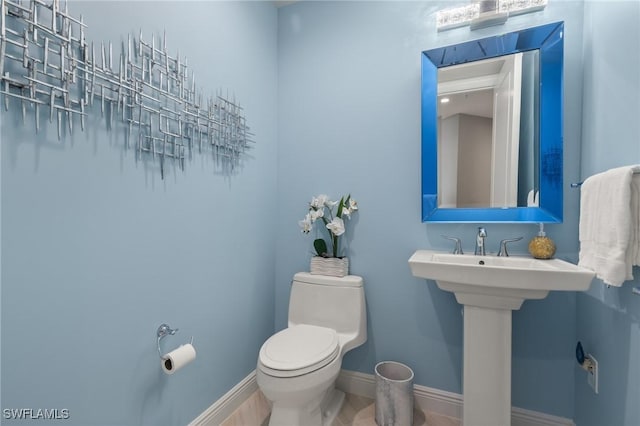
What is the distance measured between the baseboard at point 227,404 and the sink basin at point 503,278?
1175 millimetres

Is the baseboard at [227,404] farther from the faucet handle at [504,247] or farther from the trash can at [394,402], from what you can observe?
the faucet handle at [504,247]

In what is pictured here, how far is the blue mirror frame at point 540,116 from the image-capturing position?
1.40 m

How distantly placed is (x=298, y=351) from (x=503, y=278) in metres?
0.90

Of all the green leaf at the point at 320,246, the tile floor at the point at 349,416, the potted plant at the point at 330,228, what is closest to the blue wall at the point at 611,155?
the tile floor at the point at 349,416

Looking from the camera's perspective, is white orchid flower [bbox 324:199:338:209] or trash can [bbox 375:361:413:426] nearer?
trash can [bbox 375:361:413:426]

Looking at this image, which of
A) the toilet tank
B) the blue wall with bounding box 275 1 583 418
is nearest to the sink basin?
the blue wall with bounding box 275 1 583 418

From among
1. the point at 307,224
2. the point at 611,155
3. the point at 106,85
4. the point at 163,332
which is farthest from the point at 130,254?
the point at 611,155

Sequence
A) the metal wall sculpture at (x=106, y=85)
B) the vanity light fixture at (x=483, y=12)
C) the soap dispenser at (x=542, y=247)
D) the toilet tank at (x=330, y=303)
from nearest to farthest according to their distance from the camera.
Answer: the metal wall sculpture at (x=106, y=85)
the soap dispenser at (x=542, y=247)
the vanity light fixture at (x=483, y=12)
the toilet tank at (x=330, y=303)

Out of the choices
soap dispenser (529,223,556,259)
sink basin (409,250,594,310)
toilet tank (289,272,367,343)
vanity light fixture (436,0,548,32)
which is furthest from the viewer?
toilet tank (289,272,367,343)

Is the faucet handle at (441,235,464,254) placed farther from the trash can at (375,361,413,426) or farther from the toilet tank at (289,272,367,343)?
the trash can at (375,361,413,426)

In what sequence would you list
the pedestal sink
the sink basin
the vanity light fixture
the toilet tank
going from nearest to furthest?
the sink basin → the pedestal sink → the vanity light fixture → the toilet tank

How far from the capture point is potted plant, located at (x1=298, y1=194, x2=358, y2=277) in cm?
176

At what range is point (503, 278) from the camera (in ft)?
3.74

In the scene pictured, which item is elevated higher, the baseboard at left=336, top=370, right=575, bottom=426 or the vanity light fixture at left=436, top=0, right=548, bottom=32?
the vanity light fixture at left=436, top=0, right=548, bottom=32
